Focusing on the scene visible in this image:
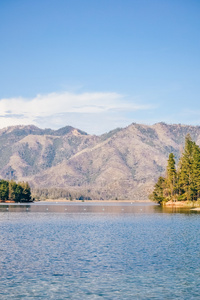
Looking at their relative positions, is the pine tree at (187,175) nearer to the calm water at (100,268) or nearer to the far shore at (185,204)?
the far shore at (185,204)

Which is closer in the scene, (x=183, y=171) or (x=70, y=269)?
(x=70, y=269)

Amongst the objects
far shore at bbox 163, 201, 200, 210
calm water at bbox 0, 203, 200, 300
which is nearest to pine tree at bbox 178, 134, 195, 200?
far shore at bbox 163, 201, 200, 210

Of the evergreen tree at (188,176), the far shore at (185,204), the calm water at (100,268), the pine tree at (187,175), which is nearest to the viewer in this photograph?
the calm water at (100,268)

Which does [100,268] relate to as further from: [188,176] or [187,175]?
[188,176]

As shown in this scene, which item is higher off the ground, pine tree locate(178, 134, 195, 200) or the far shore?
pine tree locate(178, 134, 195, 200)

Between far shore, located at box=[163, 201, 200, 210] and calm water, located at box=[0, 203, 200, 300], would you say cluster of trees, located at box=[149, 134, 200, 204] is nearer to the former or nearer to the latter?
far shore, located at box=[163, 201, 200, 210]

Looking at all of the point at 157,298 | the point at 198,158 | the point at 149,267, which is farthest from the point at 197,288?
the point at 198,158

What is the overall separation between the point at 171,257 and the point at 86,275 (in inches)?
444

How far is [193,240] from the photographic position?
53500mm

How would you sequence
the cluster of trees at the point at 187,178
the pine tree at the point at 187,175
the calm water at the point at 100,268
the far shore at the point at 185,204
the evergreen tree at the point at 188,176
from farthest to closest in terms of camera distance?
the pine tree at the point at 187,175 < the evergreen tree at the point at 188,176 < the cluster of trees at the point at 187,178 < the far shore at the point at 185,204 < the calm water at the point at 100,268

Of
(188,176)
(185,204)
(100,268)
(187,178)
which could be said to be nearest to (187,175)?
(188,176)

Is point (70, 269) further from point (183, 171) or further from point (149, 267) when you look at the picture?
point (183, 171)

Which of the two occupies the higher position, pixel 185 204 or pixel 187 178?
pixel 187 178

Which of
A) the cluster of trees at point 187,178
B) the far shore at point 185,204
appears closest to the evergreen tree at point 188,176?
the cluster of trees at point 187,178
